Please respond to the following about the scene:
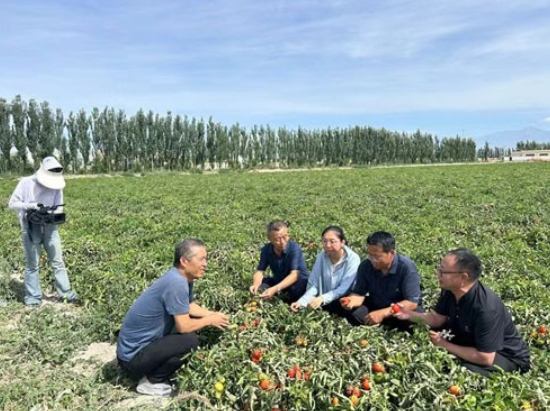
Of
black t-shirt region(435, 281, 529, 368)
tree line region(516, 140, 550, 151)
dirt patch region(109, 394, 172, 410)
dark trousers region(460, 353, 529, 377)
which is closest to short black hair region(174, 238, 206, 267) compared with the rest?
dirt patch region(109, 394, 172, 410)

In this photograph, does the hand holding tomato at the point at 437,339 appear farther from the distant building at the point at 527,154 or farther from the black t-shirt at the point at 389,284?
the distant building at the point at 527,154

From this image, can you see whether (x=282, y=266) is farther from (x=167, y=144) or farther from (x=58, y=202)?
(x=167, y=144)

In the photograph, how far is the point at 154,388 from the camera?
4.47m

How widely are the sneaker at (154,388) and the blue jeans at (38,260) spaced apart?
326 cm

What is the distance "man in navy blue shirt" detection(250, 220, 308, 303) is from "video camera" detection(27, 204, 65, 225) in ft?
10.3

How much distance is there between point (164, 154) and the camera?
164ft

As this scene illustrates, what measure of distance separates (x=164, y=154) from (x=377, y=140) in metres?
36.0

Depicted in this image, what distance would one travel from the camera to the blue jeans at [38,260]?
7.03 meters

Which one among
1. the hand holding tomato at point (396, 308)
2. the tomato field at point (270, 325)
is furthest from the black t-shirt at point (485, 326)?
the hand holding tomato at point (396, 308)

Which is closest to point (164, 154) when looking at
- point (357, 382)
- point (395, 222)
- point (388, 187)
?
point (388, 187)

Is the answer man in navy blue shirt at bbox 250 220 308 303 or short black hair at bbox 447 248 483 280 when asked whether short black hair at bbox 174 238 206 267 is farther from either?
short black hair at bbox 447 248 483 280

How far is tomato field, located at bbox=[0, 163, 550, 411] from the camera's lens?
152 inches

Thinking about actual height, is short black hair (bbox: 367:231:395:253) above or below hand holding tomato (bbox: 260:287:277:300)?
above

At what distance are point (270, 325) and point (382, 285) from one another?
1.35m
